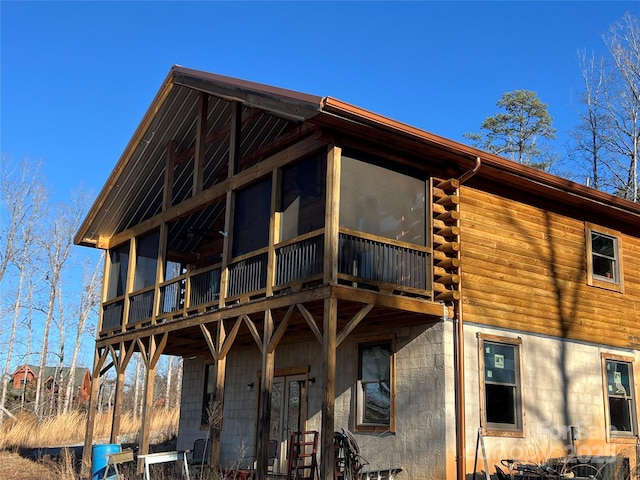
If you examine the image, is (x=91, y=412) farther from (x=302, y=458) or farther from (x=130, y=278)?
(x=302, y=458)

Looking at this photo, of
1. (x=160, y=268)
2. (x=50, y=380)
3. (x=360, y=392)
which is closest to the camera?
(x=360, y=392)

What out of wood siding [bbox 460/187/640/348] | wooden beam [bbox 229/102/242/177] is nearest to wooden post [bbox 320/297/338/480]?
wood siding [bbox 460/187/640/348]

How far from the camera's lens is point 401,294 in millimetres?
11594

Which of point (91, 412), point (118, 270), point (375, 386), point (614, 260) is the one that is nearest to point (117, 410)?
point (91, 412)

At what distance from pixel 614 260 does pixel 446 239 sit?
4.74 meters

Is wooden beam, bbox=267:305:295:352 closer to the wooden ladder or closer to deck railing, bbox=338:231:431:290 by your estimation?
deck railing, bbox=338:231:431:290

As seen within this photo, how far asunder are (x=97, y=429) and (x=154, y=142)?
15390 millimetres

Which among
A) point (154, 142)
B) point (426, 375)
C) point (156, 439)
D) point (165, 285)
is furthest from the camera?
point (156, 439)

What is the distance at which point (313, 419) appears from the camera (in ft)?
46.1

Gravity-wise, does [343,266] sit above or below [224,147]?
below

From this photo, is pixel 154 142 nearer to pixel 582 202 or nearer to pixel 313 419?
pixel 313 419

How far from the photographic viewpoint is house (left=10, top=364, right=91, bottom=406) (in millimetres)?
46013

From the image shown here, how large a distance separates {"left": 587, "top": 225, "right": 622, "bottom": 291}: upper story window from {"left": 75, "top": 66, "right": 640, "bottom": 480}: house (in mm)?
47

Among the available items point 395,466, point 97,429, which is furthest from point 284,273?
point 97,429
